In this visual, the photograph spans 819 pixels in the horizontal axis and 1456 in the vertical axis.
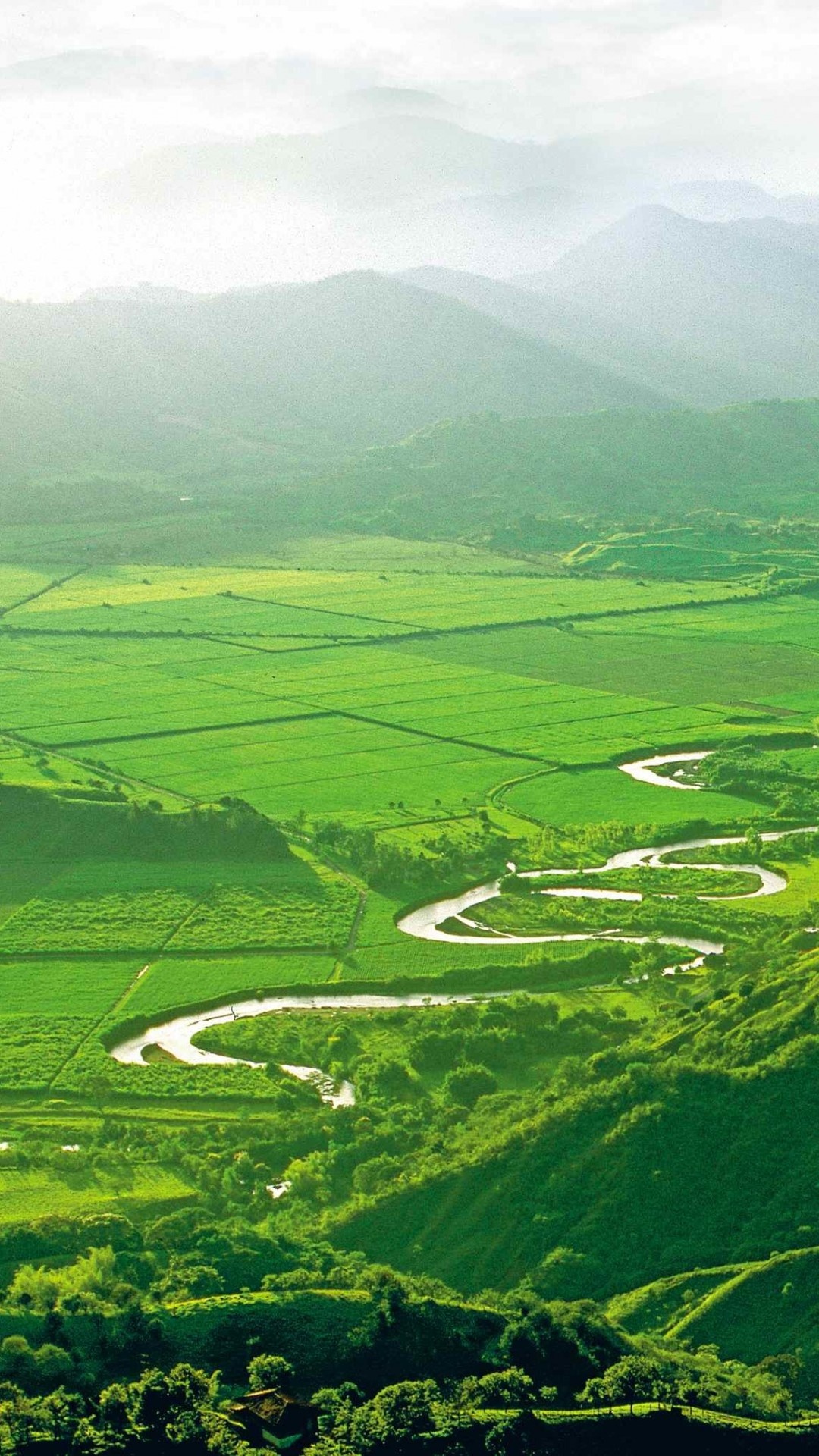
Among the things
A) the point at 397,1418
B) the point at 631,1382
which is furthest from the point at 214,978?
the point at 631,1382

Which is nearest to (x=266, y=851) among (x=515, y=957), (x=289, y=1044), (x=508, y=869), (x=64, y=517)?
(x=508, y=869)

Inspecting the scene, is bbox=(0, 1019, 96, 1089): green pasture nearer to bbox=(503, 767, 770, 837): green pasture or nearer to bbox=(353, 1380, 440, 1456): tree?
bbox=(353, 1380, 440, 1456): tree

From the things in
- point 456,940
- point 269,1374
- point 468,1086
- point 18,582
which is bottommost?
point 456,940

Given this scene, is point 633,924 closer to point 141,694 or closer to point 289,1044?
point 289,1044

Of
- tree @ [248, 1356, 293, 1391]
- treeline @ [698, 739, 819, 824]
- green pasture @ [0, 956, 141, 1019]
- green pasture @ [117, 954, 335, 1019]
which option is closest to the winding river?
green pasture @ [117, 954, 335, 1019]

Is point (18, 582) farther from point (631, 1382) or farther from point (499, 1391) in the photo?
point (631, 1382)

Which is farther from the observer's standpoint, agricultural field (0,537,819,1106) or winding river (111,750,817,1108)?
agricultural field (0,537,819,1106)
